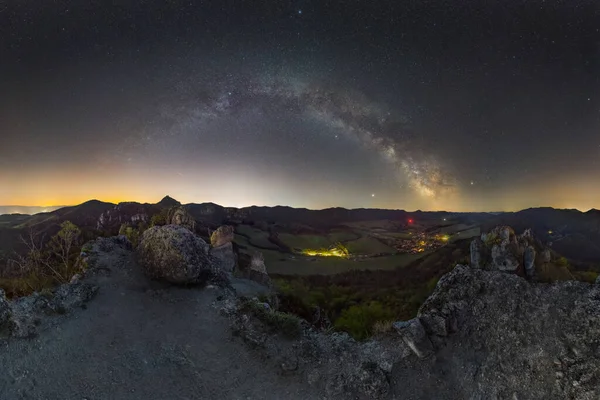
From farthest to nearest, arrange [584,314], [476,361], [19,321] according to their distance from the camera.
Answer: [19,321] → [476,361] → [584,314]

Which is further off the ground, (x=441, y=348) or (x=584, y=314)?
(x=584, y=314)

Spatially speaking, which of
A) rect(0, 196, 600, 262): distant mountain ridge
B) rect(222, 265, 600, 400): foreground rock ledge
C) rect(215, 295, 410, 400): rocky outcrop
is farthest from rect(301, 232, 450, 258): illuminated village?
rect(222, 265, 600, 400): foreground rock ledge

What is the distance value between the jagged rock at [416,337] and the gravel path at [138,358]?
4.56 m

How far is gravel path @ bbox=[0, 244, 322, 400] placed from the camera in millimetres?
12555

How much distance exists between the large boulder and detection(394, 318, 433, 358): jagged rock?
435 inches

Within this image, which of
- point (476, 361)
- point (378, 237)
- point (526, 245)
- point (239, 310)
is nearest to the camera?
point (476, 361)

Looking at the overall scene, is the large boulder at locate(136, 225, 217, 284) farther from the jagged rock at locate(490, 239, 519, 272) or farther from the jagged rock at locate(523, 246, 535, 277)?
the jagged rock at locate(490, 239, 519, 272)

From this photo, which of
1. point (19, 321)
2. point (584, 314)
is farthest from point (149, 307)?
point (584, 314)

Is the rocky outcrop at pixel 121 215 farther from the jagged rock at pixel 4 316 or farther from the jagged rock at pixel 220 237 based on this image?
the jagged rock at pixel 4 316

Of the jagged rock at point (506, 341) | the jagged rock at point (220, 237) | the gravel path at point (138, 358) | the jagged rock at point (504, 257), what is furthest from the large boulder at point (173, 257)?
the jagged rock at point (504, 257)

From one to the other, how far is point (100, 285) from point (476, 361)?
58.8 ft

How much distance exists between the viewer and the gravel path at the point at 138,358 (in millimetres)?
12555

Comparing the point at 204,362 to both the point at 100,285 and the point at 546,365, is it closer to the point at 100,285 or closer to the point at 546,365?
the point at 100,285

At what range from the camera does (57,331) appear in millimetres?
14438
